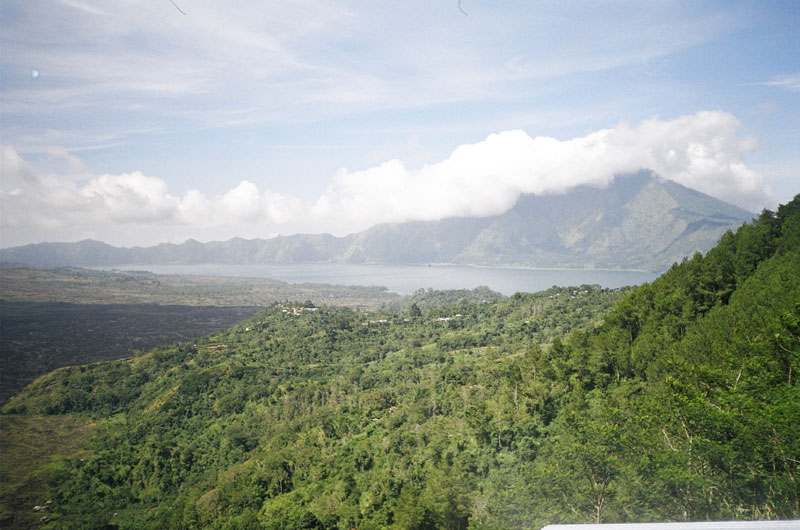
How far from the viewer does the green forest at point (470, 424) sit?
9.30 m

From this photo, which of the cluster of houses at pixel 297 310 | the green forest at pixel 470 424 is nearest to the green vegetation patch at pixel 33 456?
the green forest at pixel 470 424

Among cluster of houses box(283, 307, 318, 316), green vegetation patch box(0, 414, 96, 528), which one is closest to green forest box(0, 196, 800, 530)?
green vegetation patch box(0, 414, 96, 528)

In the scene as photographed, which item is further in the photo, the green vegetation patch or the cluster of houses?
the cluster of houses

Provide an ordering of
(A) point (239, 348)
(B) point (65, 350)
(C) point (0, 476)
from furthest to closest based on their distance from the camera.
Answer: (B) point (65, 350), (A) point (239, 348), (C) point (0, 476)

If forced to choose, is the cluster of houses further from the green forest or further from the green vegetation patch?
the green vegetation patch

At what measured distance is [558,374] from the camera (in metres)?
21.6

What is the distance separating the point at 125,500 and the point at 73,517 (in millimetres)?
2855

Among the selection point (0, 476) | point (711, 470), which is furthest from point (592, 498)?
point (0, 476)

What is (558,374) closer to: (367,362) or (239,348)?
(367,362)

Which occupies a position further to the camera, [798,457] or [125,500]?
[125,500]

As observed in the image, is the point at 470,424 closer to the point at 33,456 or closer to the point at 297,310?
the point at 33,456

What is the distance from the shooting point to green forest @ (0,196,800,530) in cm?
930

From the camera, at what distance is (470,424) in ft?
68.5

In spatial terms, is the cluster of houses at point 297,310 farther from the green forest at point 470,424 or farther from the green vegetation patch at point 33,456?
the green vegetation patch at point 33,456
